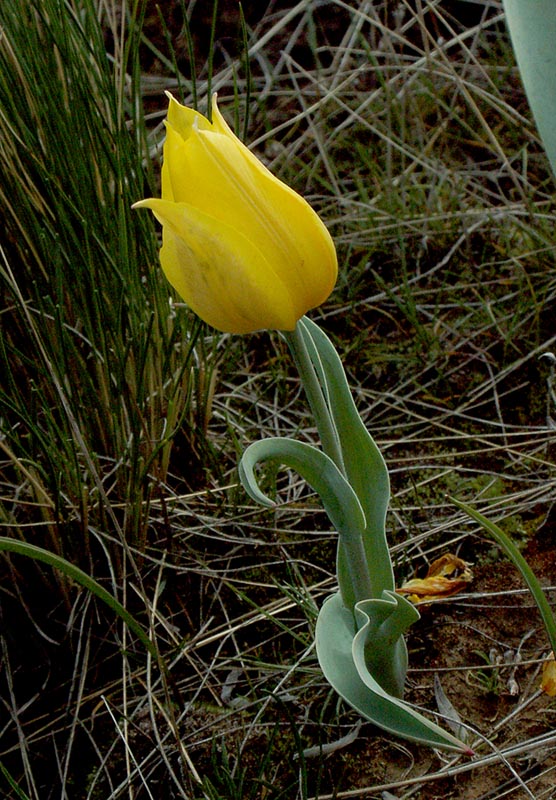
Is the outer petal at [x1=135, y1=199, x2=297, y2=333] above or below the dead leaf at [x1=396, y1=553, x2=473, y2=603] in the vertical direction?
above

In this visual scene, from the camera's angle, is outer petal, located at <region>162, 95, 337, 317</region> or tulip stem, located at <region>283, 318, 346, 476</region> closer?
outer petal, located at <region>162, 95, 337, 317</region>

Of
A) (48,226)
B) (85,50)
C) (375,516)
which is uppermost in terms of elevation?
(85,50)

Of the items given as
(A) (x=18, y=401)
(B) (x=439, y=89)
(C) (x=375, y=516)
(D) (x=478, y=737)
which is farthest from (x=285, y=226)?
(B) (x=439, y=89)

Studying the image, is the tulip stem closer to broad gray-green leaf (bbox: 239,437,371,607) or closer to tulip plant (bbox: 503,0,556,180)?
broad gray-green leaf (bbox: 239,437,371,607)

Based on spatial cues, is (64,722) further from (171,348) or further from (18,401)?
(171,348)

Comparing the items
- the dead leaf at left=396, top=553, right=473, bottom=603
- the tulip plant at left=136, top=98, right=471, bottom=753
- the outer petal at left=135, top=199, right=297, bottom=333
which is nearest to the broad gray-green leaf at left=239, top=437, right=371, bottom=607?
the tulip plant at left=136, top=98, right=471, bottom=753

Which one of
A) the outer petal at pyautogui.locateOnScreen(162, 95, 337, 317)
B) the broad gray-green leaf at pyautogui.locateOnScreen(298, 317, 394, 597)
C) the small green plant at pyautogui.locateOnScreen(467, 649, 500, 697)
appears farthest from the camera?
the small green plant at pyautogui.locateOnScreen(467, 649, 500, 697)

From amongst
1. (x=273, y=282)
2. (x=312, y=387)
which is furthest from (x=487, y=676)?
(x=273, y=282)

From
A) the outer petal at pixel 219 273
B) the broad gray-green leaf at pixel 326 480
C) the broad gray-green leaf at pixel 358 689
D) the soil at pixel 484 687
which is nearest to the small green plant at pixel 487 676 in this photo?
the soil at pixel 484 687
